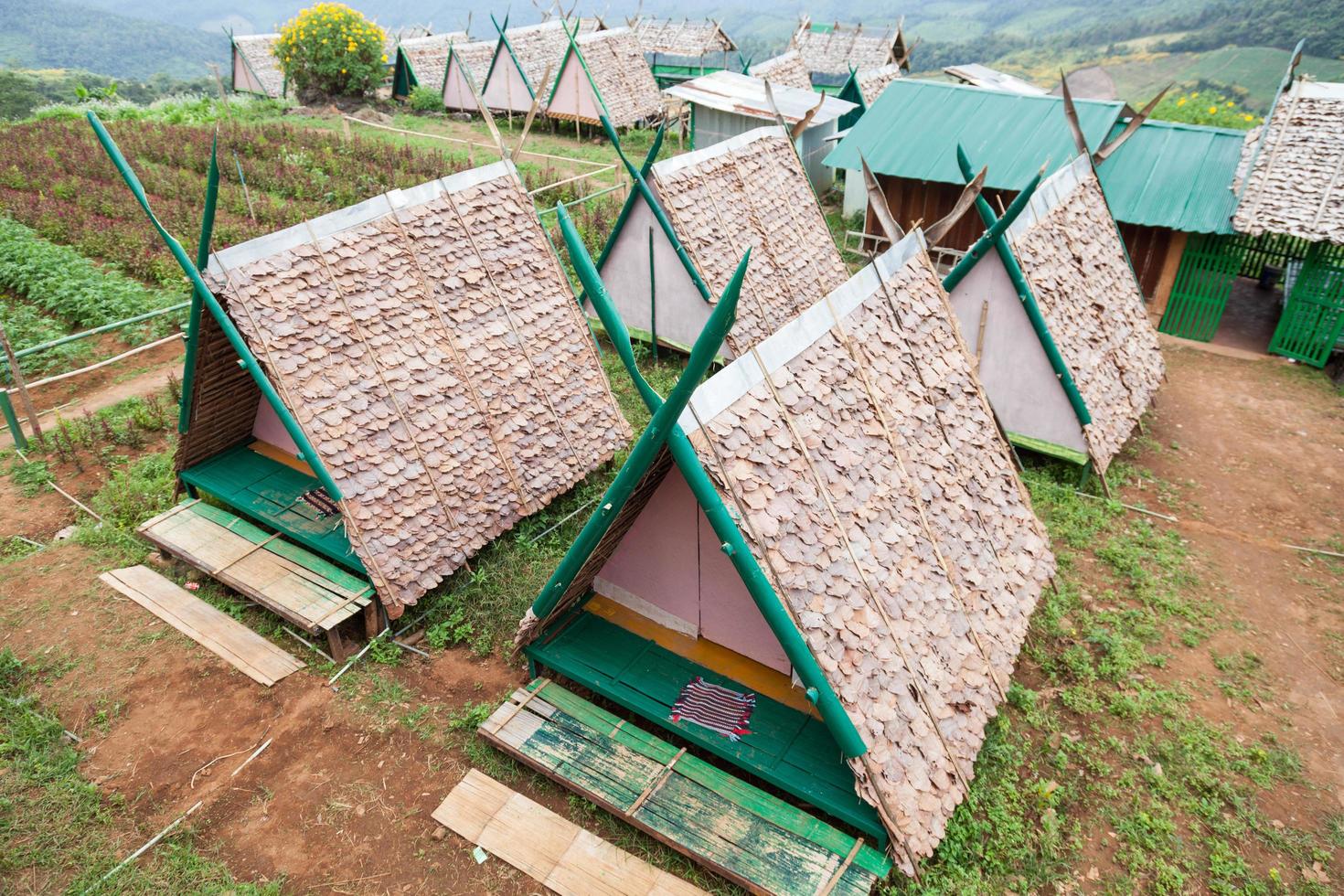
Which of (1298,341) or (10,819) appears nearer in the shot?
(10,819)

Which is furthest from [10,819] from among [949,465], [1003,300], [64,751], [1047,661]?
[1003,300]

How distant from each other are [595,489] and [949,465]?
3.94 metres

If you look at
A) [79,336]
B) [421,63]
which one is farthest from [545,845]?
[421,63]

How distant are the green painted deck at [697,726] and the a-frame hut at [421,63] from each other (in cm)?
2795

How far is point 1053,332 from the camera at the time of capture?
8469 mm

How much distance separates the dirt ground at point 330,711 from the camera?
512cm

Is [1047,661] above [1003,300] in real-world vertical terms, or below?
below

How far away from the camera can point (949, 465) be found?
5.98 metres

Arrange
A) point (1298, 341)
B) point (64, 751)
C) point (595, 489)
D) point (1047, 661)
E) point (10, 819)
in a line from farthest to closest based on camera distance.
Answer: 1. point (1298, 341)
2. point (595, 489)
3. point (1047, 661)
4. point (64, 751)
5. point (10, 819)

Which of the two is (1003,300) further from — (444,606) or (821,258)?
(444,606)

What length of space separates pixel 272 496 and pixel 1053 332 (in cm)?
844

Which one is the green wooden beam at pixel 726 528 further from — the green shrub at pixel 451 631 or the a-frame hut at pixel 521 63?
the a-frame hut at pixel 521 63

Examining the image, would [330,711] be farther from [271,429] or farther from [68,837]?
[271,429]

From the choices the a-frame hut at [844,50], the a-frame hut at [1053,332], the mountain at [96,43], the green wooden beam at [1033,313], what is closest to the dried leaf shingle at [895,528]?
the green wooden beam at [1033,313]
